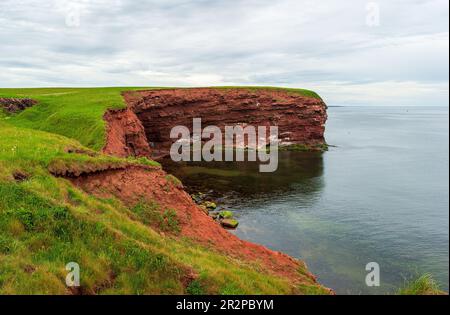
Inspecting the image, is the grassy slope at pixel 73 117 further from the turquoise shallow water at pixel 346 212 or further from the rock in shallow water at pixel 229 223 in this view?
the turquoise shallow water at pixel 346 212

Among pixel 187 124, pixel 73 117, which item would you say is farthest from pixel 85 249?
pixel 187 124

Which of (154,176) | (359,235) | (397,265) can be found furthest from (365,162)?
(154,176)

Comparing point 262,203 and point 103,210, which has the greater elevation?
point 103,210

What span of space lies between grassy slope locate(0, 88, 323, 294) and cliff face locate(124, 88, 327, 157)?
50611 mm

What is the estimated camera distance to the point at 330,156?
234 feet

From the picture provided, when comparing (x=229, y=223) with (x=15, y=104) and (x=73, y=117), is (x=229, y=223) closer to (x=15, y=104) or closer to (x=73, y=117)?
(x=73, y=117)

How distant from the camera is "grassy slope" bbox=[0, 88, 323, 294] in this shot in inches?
418

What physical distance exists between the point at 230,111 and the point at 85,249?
66.8 metres

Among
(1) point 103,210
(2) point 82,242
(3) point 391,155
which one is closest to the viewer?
(2) point 82,242

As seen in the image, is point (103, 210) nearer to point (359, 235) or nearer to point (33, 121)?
point (359, 235)

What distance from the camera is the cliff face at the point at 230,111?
230 feet

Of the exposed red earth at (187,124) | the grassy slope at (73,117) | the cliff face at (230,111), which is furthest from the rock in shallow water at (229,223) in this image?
the cliff face at (230,111)
